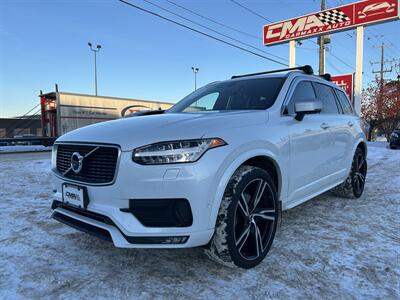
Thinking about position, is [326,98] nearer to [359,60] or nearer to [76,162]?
[76,162]

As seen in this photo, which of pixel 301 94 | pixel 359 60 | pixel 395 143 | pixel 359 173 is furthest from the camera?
pixel 395 143

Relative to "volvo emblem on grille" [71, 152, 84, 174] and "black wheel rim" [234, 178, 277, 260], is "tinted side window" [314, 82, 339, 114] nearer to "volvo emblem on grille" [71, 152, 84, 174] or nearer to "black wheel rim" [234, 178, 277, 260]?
"black wheel rim" [234, 178, 277, 260]

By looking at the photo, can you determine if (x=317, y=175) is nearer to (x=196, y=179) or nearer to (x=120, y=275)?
(x=196, y=179)

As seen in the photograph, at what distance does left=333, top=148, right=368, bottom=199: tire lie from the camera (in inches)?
199

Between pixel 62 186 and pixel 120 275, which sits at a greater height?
pixel 62 186

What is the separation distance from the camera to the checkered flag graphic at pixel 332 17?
1395cm

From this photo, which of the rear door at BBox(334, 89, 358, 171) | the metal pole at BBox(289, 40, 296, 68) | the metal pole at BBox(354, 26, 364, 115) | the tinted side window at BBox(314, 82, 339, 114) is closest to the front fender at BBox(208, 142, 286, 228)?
the tinted side window at BBox(314, 82, 339, 114)

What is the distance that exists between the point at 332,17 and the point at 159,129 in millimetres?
14370

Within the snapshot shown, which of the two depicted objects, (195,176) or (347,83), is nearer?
(195,176)

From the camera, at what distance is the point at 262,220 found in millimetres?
2949

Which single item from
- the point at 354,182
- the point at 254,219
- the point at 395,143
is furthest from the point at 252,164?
the point at 395,143

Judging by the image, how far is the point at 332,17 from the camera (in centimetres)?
1421

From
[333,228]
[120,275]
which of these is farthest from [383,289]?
[120,275]

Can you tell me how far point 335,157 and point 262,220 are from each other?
73.5 inches
